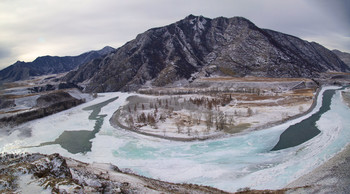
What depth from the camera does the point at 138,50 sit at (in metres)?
182

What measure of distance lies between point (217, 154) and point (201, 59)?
152 m

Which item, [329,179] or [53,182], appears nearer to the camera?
[53,182]

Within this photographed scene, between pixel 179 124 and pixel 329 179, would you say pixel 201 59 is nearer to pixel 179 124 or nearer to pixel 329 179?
pixel 179 124

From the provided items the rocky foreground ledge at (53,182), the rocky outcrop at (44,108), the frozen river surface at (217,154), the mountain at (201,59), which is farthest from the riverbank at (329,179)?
the mountain at (201,59)

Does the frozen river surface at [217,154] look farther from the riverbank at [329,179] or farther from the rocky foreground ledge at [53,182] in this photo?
the rocky foreground ledge at [53,182]

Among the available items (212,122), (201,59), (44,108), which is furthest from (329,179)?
(201,59)

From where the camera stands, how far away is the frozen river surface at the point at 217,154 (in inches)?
907

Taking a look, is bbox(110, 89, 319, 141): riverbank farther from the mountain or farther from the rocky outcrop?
the mountain

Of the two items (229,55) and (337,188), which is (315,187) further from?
(229,55)

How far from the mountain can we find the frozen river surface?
99210 mm

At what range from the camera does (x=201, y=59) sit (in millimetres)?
175500

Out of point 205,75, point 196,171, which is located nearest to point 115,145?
point 196,171

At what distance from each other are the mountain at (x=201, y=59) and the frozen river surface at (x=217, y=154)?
99.2m

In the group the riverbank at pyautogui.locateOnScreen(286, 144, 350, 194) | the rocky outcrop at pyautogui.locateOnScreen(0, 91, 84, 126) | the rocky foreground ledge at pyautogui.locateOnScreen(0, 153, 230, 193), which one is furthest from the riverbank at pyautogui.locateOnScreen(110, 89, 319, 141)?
the rocky outcrop at pyautogui.locateOnScreen(0, 91, 84, 126)
